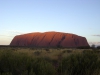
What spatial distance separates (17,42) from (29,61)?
12682 cm

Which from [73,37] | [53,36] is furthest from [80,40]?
[53,36]

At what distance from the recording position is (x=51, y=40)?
122 metres

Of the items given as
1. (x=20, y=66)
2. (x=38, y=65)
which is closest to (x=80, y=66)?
(x=38, y=65)

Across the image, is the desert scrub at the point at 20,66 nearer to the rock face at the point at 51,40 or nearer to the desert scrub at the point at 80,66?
the desert scrub at the point at 80,66

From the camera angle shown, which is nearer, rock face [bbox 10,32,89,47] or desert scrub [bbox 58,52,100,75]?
desert scrub [bbox 58,52,100,75]

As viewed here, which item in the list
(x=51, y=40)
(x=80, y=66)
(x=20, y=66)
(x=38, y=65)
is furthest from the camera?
(x=51, y=40)

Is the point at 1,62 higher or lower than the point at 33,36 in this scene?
→ higher

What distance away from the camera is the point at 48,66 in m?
7.32

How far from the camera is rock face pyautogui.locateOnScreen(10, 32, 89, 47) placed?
118 meters

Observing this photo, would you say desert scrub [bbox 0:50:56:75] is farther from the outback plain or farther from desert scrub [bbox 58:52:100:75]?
desert scrub [bbox 58:52:100:75]

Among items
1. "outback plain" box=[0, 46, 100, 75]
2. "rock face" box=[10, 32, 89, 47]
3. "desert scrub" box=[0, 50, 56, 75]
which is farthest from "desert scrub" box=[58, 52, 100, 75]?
"rock face" box=[10, 32, 89, 47]

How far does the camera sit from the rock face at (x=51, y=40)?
388 feet

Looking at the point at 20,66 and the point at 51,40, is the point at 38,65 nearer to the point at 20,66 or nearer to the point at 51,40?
the point at 20,66

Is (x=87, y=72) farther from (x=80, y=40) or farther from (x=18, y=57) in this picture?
(x=80, y=40)
